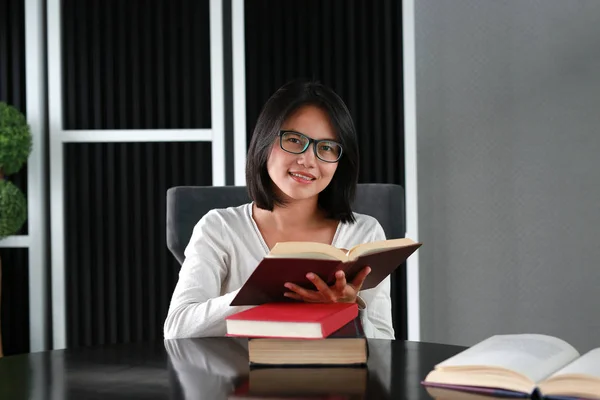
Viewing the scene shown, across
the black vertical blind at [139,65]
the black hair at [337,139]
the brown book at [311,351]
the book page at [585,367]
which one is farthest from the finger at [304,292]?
the black vertical blind at [139,65]

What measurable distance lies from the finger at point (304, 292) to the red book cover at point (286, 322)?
52 mm

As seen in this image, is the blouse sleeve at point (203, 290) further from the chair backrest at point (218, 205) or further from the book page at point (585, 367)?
the book page at point (585, 367)

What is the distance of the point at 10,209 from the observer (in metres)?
3.04

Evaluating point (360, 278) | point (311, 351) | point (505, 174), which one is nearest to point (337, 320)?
point (311, 351)

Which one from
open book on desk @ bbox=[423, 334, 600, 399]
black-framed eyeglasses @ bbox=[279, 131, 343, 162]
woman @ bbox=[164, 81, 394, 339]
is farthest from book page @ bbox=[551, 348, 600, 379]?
black-framed eyeglasses @ bbox=[279, 131, 343, 162]

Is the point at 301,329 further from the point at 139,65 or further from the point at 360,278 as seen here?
the point at 139,65

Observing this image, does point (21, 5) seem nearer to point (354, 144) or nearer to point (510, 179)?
point (354, 144)

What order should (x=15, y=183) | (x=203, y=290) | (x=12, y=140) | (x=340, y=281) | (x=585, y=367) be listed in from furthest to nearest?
(x=15, y=183)
(x=12, y=140)
(x=203, y=290)
(x=340, y=281)
(x=585, y=367)

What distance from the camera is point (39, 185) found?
3.24 m

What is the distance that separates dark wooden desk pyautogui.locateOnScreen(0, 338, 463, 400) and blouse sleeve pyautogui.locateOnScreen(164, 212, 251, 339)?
83 mm

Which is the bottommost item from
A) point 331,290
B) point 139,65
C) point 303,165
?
point 331,290

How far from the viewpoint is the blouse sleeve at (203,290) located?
1.53 metres

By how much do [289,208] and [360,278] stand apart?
0.59 metres

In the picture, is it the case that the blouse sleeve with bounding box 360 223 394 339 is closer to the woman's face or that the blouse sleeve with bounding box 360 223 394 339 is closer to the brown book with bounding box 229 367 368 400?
the woman's face
